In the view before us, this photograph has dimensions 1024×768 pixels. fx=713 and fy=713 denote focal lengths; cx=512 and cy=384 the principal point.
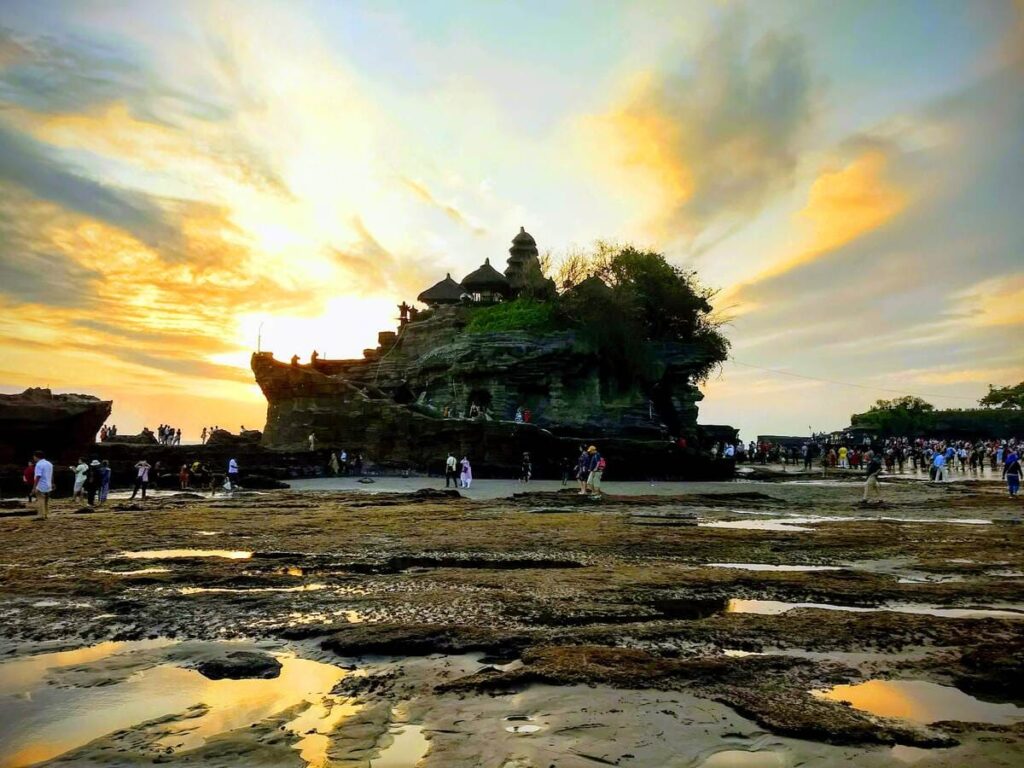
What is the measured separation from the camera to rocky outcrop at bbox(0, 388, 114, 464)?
3247 centimetres

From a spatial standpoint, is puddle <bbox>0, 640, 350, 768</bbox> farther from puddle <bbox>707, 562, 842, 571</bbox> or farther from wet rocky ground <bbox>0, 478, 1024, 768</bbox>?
puddle <bbox>707, 562, 842, 571</bbox>

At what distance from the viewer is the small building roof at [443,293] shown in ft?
235

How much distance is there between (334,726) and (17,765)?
1.66 m

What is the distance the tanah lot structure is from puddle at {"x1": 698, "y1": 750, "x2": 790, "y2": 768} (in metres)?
36.5

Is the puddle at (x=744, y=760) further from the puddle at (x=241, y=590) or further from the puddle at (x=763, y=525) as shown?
the puddle at (x=763, y=525)

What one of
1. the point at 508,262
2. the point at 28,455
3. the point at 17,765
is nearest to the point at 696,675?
the point at 17,765

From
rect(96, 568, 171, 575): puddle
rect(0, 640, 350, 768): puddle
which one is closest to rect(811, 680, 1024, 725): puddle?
rect(0, 640, 350, 768): puddle

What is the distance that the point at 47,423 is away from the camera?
3331 cm

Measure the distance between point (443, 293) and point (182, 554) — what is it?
61.4 meters

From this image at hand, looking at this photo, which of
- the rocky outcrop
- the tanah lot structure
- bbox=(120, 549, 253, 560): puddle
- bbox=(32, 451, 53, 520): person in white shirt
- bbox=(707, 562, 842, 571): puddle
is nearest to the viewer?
bbox=(707, 562, 842, 571): puddle

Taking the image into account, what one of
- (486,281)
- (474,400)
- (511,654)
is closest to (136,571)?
(511,654)

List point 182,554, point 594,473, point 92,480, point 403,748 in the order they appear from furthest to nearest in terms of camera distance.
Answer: point 594,473 < point 92,480 < point 182,554 < point 403,748

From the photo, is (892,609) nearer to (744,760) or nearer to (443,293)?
(744,760)

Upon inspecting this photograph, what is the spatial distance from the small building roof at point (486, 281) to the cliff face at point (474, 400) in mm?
11019
